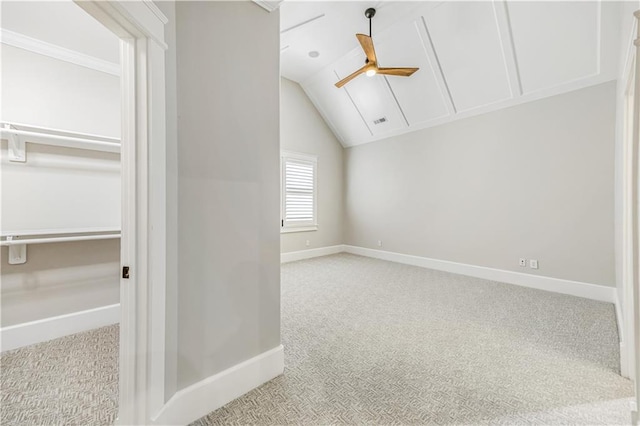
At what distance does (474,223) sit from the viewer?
4.10 m

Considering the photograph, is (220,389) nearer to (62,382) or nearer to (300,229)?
(62,382)

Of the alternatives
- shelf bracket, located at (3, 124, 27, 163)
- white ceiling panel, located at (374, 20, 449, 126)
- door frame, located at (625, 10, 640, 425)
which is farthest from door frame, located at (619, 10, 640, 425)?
shelf bracket, located at (3, 124, 27, 163)

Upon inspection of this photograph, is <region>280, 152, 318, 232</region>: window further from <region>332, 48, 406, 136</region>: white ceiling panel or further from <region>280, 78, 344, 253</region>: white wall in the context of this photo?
<region>332, 48, 406, 136</region>: white ceiling panel

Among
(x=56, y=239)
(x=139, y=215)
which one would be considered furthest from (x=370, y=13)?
(x=56, y=239)

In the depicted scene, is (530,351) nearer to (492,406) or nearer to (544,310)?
(492,406)

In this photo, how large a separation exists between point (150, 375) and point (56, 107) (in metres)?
Result: 2.49

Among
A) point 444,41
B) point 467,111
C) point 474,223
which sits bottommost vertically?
point 474,223

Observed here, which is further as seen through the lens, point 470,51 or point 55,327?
point 470,51

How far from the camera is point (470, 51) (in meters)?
3.44

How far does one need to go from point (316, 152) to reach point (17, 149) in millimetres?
4443

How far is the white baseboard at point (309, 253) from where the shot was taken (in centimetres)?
504

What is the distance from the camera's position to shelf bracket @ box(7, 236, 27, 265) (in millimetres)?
1937

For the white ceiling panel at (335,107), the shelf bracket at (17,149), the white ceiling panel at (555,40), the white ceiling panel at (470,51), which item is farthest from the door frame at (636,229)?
the white ceiling panel at (335,107)

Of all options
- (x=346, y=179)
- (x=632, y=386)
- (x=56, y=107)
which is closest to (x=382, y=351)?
(x=632, y=386)
